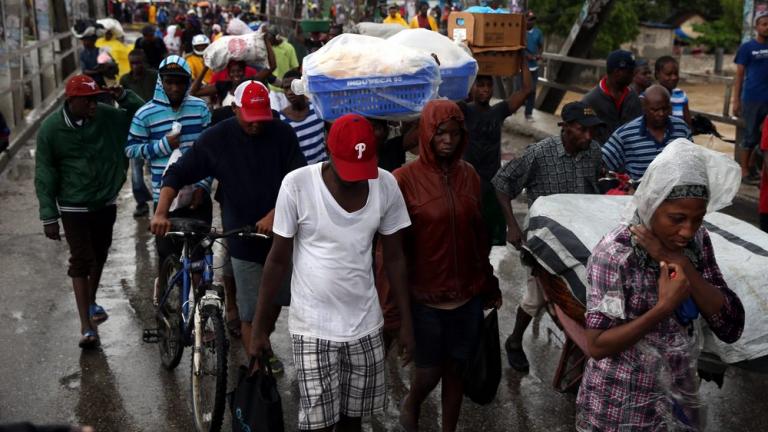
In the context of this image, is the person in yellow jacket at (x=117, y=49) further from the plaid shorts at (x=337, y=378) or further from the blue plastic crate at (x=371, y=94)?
the plaid shorts at (x=337, y=378)

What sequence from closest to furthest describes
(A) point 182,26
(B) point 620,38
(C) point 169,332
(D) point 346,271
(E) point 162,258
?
(D) point 346,271
(C) point 169,332
(E) point 162,258
(A) point 182,26
(B) point 620,38

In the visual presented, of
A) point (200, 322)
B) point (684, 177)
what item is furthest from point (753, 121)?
point (684, 177)

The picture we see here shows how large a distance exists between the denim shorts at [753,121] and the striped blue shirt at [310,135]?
6254 mm

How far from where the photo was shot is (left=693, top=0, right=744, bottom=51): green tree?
112 feet

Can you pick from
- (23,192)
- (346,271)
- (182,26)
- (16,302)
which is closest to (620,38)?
(182,26)

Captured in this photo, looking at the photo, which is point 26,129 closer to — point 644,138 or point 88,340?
point 88,340

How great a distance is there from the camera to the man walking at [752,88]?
33.9 ft

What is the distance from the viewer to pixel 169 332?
5566 mm

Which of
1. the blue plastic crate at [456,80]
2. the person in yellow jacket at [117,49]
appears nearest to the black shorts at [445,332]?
the blue plastic crate at [456,80]

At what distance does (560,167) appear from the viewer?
17.2ft

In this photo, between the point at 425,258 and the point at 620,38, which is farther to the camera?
the point at 620,38

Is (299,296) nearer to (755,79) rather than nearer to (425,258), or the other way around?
→ (425,258)

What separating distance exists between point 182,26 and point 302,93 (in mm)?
20802

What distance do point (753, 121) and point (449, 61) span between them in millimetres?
5788
